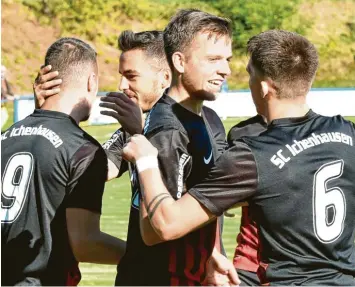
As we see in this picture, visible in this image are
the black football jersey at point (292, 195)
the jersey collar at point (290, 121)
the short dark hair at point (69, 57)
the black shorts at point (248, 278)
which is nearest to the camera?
the black football jersey at point (292, 195)

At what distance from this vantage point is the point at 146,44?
7.19 metres

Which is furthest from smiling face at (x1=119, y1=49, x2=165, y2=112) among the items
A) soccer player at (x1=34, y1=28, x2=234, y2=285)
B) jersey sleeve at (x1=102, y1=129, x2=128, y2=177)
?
jersey sleeve at (x1=102, y1=129, x2=128, y2=177)

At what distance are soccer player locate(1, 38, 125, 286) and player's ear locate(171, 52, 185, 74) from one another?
0.72 meters

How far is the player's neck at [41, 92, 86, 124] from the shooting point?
6395mm

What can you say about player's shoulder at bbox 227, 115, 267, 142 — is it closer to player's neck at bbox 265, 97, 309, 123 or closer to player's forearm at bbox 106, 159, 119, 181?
player's forearm at bbox 106, 159, 119, 181

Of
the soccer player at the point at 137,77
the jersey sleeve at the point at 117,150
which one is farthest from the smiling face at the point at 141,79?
the jersey sleeve at the point at 117,150

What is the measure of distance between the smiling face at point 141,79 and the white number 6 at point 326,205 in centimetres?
194

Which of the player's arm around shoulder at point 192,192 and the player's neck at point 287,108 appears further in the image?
the player's neck at point 287,108

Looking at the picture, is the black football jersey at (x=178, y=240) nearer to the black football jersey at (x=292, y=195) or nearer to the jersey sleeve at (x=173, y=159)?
the jersey sleeve at (x=173, y=159)

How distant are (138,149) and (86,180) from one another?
2.90ft

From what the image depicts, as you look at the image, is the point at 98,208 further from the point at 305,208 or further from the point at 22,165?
the point at 305,208

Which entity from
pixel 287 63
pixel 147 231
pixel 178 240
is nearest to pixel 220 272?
pixel 178 240

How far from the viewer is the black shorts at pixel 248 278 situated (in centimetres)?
762

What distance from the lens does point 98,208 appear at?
615 cm
